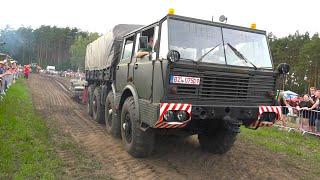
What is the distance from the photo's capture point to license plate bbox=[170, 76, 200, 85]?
19.7 ft

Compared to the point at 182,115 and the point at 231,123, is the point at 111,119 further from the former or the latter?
the point at 231,123

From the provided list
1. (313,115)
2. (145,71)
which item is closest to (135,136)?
(145,71)

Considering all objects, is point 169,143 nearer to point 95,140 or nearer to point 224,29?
point 95,140

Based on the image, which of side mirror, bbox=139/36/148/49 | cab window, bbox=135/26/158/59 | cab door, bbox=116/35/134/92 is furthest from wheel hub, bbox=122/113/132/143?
side mirror, bbox=139/36/148/49

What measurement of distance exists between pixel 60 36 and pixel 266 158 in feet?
286

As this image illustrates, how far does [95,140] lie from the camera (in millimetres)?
8914

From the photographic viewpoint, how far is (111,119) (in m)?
9.61

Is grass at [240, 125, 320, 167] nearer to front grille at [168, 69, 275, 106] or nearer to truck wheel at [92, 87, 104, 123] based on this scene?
front grille at [168, 69, 275, 106]

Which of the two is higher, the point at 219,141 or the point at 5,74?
the point at 5,74

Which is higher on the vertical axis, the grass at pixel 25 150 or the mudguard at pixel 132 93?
the mudguard at pixel 132 93

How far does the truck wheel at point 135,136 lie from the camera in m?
7.00

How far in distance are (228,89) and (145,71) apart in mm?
1539

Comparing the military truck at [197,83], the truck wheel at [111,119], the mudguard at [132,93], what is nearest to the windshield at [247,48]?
the military truck at [197,83]

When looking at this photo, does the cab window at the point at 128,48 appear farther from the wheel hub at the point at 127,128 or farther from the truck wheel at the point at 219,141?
the truck wheel at the point at 219,141
